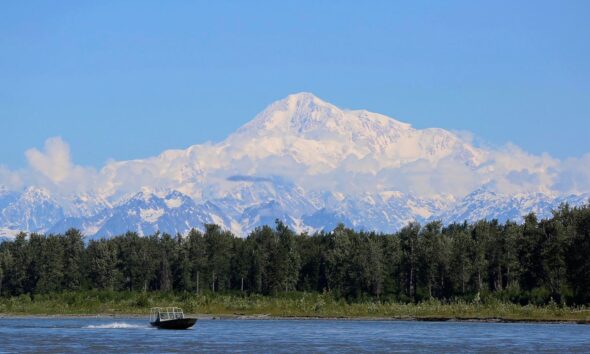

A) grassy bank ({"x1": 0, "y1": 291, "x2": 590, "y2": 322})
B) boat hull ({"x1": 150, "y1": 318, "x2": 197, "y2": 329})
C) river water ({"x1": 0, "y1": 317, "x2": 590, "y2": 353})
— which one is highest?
grassy bank ({"x1": 0, "y1": 291, "x2": 590, "y2": 322})

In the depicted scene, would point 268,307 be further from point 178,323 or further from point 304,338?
point 304,338

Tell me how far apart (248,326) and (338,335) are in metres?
25.9

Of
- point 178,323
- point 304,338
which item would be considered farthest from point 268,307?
point 304,338

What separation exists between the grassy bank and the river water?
918 centimetres

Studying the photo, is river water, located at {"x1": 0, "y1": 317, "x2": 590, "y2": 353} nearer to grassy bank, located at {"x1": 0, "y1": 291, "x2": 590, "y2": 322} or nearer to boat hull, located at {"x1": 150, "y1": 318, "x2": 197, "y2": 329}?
boat hull, located at {"x1": 150, "y1": 318, "x2": 197, "y2": 329}

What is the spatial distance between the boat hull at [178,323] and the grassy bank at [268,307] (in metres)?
40.2

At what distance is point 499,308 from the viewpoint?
16275cm

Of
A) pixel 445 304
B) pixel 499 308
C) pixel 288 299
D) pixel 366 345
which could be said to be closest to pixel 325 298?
pixel 288 299

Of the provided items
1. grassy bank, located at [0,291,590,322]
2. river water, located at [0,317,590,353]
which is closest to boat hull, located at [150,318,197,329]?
river water, located at [0,317,590,353]

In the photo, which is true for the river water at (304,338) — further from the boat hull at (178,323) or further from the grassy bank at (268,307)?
the grassy bank at (268,307)

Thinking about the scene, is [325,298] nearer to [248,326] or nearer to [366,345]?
[248,326]

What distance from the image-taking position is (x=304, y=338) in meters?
117

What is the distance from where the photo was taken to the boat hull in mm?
137000

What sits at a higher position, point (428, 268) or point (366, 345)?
point (428, 268)
